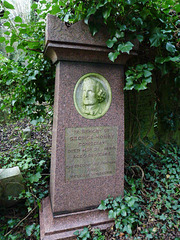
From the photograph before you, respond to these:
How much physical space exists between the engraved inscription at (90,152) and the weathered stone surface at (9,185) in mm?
818

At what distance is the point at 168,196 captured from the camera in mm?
2100

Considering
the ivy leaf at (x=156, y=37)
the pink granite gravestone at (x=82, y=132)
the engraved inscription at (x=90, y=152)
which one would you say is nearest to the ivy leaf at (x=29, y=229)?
the pink granite gravestone at (x=82, y=132)

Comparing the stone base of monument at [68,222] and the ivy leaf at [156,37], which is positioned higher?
the ivy leaf at [156,37]

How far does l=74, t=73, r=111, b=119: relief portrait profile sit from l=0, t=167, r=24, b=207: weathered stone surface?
1.27m

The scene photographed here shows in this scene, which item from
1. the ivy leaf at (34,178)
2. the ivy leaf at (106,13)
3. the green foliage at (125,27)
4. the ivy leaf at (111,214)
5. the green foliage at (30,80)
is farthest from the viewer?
the green foliage at (30,80)

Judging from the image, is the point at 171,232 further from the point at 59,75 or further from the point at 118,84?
the point at 59,75

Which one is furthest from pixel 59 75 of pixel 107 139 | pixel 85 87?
pixel 107 139

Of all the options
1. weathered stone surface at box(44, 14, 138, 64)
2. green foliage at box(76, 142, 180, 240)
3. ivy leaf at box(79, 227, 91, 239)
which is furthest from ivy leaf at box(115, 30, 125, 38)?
ivy leaf at box(79, 227, 91, 239)

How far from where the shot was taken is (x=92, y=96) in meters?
1.88

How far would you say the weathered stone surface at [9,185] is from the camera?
220cm

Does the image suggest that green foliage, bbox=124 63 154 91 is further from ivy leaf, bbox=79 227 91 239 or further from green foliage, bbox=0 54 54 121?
ivy leaf, bbox=79 227 91 239

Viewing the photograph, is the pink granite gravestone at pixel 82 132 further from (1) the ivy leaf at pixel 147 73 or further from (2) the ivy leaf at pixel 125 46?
(1) the ivy leaf at pixel 147 73

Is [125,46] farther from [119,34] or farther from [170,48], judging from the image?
[170,48]

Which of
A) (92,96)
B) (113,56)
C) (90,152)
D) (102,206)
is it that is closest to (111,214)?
(102,206)
